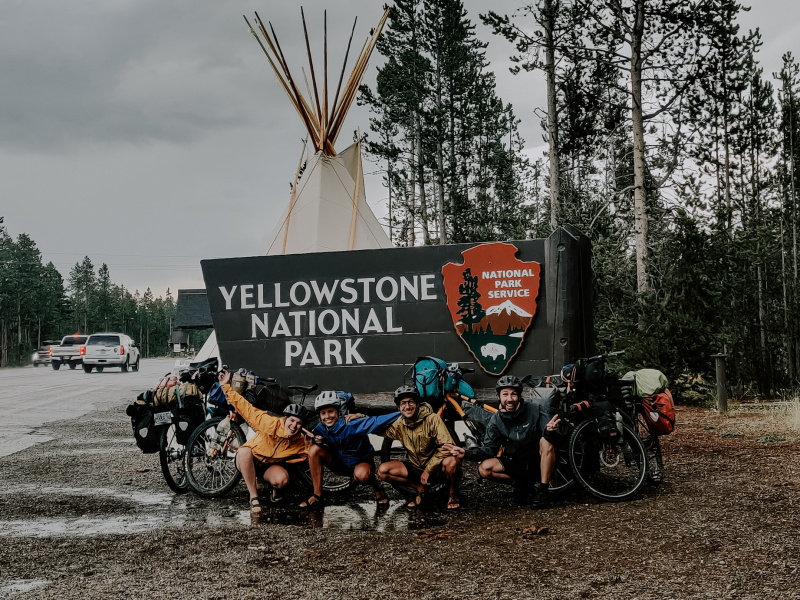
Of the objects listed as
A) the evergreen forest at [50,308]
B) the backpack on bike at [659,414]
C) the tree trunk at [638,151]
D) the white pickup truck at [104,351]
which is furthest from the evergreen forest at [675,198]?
the evergreen forest at [50,308]

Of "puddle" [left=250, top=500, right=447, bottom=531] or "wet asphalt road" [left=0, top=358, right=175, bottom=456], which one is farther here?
"wet asphalt road" [left=0, top=358, right=175, bottom=456]

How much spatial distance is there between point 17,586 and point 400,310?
436 centimetres

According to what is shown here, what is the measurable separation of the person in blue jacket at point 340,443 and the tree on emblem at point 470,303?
5.14 ft

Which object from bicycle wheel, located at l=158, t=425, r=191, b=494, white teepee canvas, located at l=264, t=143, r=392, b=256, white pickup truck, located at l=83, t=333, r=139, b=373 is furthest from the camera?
white pickup truck, located at l=83, t=333, r=139, b=373

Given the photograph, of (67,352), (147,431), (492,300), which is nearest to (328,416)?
(147,431)

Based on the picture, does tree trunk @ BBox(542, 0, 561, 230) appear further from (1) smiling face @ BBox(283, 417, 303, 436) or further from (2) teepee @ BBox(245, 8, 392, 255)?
(1) smiling face @ BBox(283, 417, 303, 436)

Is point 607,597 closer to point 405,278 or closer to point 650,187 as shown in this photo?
point 405,278

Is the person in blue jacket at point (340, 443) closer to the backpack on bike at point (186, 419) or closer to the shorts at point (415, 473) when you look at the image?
the shorts at point (415, 473)

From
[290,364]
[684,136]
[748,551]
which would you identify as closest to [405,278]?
[290,364]

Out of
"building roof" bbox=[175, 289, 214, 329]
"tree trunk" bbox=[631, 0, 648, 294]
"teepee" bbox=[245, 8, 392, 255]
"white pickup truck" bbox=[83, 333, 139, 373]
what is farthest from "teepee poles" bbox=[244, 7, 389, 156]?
"building roof" bbox=[175, 289, 214, 329]

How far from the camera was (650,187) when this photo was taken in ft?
53.2

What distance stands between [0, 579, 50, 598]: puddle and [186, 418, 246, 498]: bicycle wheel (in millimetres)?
2391

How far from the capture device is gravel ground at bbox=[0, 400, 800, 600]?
3.82m

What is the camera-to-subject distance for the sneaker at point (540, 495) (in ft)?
18.8
